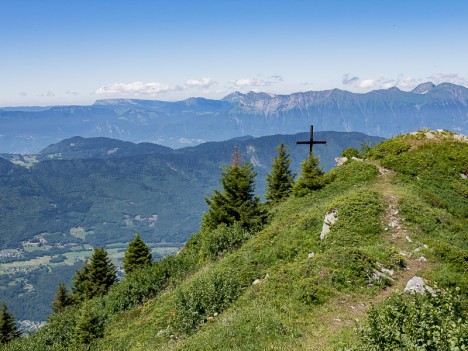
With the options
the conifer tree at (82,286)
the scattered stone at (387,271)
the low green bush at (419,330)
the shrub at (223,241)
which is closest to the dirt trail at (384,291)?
the scattered stone at (387,271)

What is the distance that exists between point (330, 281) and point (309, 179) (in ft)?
70.3

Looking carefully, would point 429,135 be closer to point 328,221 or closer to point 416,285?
point 328,221

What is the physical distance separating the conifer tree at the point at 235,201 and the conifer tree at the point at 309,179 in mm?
4245

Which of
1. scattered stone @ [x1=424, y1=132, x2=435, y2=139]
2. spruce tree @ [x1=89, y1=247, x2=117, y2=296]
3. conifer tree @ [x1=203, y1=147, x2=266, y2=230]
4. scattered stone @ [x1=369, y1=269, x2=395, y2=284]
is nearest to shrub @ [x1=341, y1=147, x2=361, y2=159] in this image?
scattered stone @ [x1=424, y1=132, x2=435, y2=139]

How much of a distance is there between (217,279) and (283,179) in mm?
38752

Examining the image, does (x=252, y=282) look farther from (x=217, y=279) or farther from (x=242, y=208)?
(x=242, y=208)

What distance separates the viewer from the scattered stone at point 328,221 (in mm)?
24375

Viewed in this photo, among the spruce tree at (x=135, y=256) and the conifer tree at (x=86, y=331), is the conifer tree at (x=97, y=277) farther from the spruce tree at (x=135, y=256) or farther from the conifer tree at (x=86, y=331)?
the conifer tree at (x=86, y=331)

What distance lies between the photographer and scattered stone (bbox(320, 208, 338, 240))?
24375 millimetres

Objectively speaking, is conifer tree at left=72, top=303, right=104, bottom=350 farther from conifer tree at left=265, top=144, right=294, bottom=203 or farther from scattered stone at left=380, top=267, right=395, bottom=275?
conifer tree at left=265, top=144, right=294, bottom=203

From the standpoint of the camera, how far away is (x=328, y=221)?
986 inches

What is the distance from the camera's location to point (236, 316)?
1602 cm

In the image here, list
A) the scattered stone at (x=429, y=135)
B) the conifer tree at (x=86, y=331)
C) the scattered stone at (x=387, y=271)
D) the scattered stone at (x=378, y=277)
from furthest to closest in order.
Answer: the scattered stone at (x=429, y=135) < the conifer tree at (x=86, y=331) < the scattered stone at (x=387, y=271) < the scattered stone at (x=378, y=277)

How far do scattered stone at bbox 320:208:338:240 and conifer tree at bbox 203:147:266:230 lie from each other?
10.0 m
